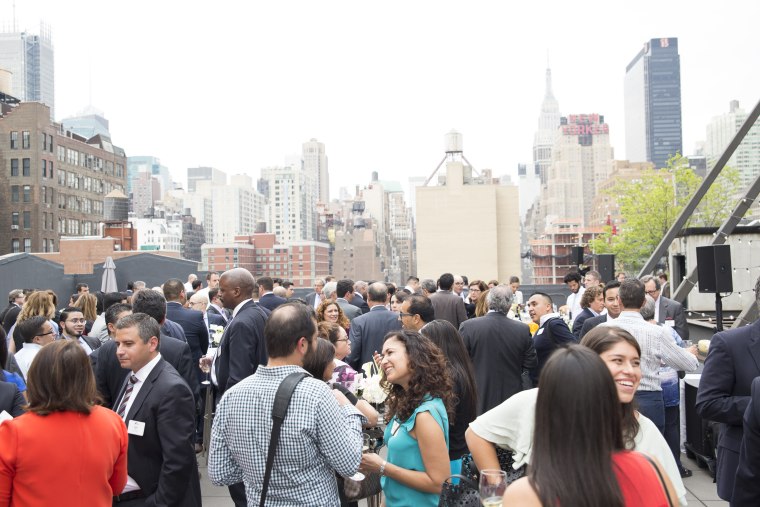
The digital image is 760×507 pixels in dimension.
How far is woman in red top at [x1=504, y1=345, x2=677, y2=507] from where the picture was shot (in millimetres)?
1909

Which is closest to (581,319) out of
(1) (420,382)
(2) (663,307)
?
(2) (663,307)

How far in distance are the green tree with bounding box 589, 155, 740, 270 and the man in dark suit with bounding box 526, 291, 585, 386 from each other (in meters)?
41.9

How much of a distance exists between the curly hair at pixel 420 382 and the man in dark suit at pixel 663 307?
637cm

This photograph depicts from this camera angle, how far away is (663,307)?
32.0 ft

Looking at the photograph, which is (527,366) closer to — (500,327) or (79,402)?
(500,327)


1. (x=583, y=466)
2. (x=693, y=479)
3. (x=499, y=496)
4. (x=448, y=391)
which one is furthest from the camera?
(x=693, y=479)

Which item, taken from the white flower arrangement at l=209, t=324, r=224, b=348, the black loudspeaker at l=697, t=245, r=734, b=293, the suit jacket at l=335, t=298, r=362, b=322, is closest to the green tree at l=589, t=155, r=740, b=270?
the black loudspeaker at l=697, t=245, r=734, b=293

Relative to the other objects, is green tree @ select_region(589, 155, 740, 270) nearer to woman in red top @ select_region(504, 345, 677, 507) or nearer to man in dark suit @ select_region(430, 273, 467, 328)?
man in dark suit @ select_region(430, 273, 467, 328)

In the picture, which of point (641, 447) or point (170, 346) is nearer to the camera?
point (641, 447)

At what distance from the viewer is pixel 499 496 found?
2.58 metres

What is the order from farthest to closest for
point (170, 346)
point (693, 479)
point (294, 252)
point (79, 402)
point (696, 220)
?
point (294, 252), point (696, 220), point (693, 479), point (170, 346), point (79, 402)

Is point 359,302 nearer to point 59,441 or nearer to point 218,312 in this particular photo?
point 218,312

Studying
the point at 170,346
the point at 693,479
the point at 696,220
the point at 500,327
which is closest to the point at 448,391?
the point at 170,346

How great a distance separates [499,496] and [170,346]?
3.49 metres
